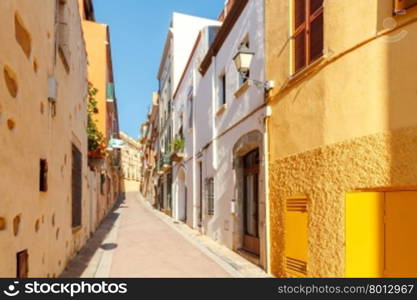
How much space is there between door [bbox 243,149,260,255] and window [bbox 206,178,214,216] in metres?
3.09

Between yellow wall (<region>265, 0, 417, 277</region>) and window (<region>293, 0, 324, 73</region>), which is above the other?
window (<region>293, 0, 324, 73</region>)

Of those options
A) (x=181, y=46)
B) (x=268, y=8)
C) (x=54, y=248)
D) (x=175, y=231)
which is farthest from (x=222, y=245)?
(x=181, y=46)

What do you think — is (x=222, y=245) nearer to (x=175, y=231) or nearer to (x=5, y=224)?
(x=175, y=231)

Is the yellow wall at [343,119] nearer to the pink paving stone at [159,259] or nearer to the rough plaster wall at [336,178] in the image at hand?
the rough plaster wall at [336,178]

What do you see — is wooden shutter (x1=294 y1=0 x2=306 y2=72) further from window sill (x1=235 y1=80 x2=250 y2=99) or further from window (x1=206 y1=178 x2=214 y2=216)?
window (x1=206 y1=178 x2=214 y2=216)

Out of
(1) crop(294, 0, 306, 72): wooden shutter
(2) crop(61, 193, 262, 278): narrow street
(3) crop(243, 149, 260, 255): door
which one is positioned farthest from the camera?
(3) crop(243, 149, 260, 255): door

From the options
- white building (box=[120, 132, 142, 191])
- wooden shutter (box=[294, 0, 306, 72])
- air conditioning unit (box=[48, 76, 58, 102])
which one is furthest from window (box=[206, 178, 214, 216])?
white building (box=[120, 132, 142, 191])

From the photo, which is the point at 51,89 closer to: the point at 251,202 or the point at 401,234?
the point at 401,234

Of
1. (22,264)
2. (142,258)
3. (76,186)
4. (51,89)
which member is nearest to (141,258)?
(142,258)

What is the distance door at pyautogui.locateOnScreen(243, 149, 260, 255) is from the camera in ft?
32.3

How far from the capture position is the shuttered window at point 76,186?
31.4 feet

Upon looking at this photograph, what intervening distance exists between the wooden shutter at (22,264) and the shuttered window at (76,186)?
16.0 ft

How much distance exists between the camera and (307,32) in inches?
271

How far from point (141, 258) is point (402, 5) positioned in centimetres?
779
